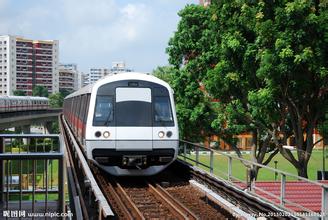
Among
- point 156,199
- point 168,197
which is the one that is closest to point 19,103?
point 156,199

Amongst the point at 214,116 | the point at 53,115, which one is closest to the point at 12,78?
the point at 53,115

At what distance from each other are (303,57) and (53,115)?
72567mm

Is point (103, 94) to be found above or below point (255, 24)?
below

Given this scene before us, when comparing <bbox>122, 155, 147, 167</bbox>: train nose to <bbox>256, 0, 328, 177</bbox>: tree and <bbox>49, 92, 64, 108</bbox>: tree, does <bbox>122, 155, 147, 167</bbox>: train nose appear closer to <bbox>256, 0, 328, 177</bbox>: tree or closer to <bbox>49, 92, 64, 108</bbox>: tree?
<bbox>256, 0, 328, 177</bbox>: tree

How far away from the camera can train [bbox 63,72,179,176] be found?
528 inches

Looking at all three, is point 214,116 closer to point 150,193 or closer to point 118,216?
point 150,193

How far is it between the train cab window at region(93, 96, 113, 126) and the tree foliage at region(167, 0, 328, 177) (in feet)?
16.3

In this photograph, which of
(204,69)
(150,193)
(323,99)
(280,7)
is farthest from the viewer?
(204,69)

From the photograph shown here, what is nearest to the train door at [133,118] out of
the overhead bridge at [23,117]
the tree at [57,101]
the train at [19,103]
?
the overhead bridge at [23,117]

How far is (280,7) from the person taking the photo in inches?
615

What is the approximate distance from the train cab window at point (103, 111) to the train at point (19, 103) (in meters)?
38.6

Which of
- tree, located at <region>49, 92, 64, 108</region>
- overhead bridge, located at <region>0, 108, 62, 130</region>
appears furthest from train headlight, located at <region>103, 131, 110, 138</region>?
tree, located at <region>49, 92, 64, 108</region>

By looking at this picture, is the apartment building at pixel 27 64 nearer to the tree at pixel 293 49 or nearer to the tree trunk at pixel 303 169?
the tree trunk at pixel 303 169

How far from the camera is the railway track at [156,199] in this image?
1052 cm
